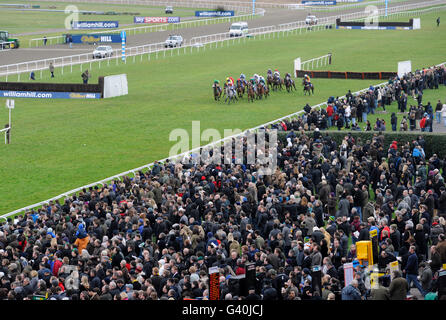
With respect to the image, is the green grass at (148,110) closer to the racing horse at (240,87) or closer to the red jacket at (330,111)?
the racing horse at (240,87)

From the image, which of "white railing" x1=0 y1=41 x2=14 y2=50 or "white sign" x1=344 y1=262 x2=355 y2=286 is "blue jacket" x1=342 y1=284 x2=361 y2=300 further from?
"white railing" x1=0 y1=41 x2=14 y2=50

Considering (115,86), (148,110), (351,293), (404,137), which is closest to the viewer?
(351,293)

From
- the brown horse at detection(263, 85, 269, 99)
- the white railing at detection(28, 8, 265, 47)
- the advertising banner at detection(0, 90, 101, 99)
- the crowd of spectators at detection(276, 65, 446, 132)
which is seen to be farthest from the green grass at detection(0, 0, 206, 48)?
the crowd of spectators at detection(276, 65, 446, 132)

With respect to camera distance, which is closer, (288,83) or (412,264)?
(412,264)

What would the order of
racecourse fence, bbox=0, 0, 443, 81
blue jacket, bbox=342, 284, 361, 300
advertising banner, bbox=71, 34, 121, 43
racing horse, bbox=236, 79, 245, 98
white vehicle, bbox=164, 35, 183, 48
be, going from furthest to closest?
1. advertising banner, bbox=71, 34, 121, 43
2. white vehicle, bbox=164, 35, 183, 48
3. racecourse fence, bbox=0, 0, 443, 81
4. racing horse, bbox=236, 79, 245, 98
5. blue jacket, bbox=342, 284, 361, 300

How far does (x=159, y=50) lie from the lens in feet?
182

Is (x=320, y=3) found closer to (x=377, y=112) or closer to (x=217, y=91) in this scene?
(x=217, y=91)

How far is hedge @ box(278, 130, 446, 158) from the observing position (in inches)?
906

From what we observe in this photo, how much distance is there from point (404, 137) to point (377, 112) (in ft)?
26.7

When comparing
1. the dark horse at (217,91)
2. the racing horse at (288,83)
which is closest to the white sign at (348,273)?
the dark horse at (217,91)

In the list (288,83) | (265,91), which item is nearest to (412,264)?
(265,91)

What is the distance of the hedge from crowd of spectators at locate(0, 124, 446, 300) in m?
2.67
